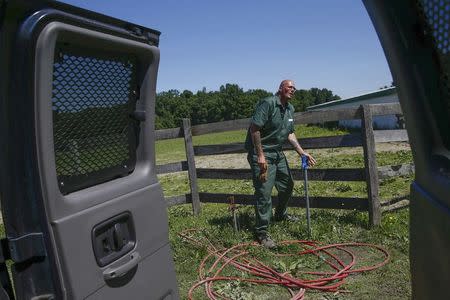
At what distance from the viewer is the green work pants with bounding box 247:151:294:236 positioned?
19.7 feet

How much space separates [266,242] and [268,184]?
75 cm

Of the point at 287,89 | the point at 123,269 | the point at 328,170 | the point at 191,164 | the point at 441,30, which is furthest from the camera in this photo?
the point at 191,164

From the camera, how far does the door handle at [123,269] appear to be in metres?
1.53

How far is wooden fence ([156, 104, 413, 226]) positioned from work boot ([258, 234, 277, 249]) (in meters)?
1.02

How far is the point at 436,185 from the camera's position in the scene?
0.96 metres

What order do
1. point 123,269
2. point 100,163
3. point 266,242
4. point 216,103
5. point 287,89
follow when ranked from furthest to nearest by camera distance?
point 216,103 → point 287,89 → point 266,242 → point 100,163 → point 123,269

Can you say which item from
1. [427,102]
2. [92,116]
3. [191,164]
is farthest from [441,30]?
[191,164]

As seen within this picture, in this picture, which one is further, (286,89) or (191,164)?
(191,164)

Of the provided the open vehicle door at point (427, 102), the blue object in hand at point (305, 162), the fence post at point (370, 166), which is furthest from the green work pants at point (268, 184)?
the open vehicle door at point (427, 102)

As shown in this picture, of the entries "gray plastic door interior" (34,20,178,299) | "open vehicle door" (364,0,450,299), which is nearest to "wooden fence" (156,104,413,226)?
"gray plastic door interior" (34,20,178,299)

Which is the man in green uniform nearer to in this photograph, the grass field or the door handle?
the grass field

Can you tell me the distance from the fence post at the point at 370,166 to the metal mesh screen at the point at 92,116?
15.6 ft

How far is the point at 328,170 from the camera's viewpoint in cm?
654

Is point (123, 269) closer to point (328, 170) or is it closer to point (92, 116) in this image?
point (92, 116)
